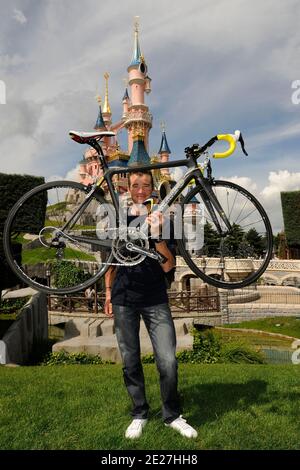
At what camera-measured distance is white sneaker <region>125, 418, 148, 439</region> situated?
3.86m

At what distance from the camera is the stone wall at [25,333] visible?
30.6 feet

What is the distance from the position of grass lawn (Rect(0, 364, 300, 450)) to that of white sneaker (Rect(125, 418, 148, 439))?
7 centimetres

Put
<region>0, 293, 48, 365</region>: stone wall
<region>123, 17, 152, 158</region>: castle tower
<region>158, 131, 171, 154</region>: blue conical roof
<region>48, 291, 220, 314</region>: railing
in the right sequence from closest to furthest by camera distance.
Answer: <region>0, 293, 48, 365</region>: stone wall → <region>48, 291, 220, 314</region>: railing → <region>123, 17, 152, 158</region>: castle tower → <region>158, 131, 171, 154</region>: blue conical roof

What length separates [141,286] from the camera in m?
4.08

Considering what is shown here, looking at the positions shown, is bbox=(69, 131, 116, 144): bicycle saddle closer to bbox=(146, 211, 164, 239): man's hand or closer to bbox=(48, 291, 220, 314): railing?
bbox=(146, 211, 164, 239): man's hand

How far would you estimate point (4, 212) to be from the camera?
1173 centimetres

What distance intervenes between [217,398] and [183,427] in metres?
1.36

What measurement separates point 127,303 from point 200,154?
2.11 metres

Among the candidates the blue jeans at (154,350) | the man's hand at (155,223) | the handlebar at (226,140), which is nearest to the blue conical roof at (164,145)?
the handlebar at (226,140)

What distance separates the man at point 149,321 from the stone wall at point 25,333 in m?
6.01

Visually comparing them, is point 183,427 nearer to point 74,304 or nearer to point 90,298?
point 90,298

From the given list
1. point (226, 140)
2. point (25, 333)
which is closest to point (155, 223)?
point (226, 140)

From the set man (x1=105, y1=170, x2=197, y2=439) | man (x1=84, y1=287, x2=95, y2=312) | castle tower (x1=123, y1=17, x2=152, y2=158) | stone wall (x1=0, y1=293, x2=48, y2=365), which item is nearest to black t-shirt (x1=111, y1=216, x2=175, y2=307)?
man (x1=105, y1=170, x2=197, y2=439)

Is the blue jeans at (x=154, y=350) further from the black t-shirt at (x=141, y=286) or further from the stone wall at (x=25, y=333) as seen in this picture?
the stone wall at (x=25, y=333)
